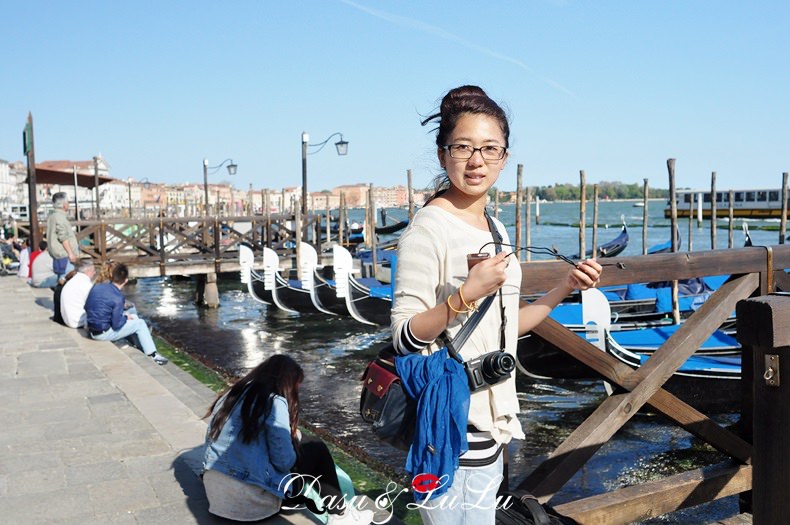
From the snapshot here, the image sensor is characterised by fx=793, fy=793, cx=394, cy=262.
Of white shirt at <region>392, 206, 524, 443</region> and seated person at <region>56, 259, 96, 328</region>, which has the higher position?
white shirt at <region>392, 206, 524, 443</region>

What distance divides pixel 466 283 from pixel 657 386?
1.61 metres

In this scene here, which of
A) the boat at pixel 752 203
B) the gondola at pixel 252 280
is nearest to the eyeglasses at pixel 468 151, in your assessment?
the gondola at pixel 252 280

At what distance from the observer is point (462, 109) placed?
1.69 meters

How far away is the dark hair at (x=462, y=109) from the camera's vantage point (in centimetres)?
169

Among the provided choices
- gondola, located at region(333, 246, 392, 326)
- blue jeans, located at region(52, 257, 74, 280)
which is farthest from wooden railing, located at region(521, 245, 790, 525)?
gondola, located at region(333, 246, 392, 326)

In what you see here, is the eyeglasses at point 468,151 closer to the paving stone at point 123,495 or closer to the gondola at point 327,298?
the paving stone at point 123,495

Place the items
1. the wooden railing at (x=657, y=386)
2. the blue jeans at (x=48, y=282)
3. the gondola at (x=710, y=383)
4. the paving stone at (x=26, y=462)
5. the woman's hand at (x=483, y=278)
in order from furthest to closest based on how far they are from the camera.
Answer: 1. the blue jeans at (x=48, y=282)
2. the gondola at (x=710, y=383)
3. the paving stone at (x=26, y=462)
4. the wooden railing at (x=657, y=386)
5. the woman's hand at (x=483, y=278)

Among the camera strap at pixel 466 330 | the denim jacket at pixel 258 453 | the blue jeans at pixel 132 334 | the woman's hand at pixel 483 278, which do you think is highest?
the woman's hand at pixel 483 278

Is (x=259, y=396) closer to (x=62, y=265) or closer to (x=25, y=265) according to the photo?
(x=62, y=265)

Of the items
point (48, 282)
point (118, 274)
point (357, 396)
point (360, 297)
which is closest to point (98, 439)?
point (118, 274)

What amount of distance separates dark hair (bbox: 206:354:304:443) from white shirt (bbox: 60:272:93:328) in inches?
228

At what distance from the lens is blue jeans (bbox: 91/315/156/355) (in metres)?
7.47

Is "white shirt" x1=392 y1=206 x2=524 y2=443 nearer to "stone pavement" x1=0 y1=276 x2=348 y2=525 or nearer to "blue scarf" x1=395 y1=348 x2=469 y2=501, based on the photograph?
"blue scarf" x1=395 y1=348 x2=469 y2=501

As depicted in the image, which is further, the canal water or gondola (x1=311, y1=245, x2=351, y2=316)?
gondola (x1=311, y1=245, x2=351, y2=316)
